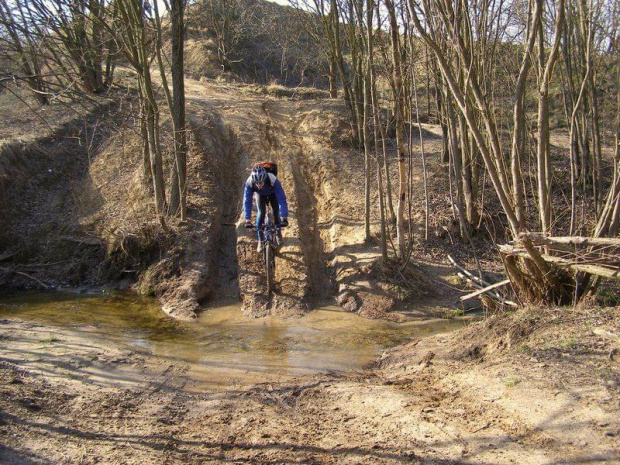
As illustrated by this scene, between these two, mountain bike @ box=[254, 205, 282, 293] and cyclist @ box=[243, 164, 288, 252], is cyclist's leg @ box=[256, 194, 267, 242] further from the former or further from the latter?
mountain bike @ box=[254, 205, 282, 293]

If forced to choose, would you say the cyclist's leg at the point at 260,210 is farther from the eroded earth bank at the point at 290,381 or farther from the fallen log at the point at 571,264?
the fallen log at the point at 571,264

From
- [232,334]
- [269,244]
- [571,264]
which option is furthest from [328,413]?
[269,244]

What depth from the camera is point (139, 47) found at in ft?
38.9

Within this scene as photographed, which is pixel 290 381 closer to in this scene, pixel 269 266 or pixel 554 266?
pixel 554 266

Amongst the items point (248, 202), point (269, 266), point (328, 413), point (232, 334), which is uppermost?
point (248, 202)

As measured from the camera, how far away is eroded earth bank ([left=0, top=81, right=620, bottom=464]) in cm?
→ 432

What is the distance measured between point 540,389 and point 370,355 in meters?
3.44

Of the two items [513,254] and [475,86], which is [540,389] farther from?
[475,86]

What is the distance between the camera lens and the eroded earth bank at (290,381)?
14.2 feet

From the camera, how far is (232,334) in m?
8.87

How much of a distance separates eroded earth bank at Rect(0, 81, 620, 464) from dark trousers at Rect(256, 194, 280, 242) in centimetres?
118

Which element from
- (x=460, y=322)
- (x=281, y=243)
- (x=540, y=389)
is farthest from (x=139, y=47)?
(x=540, y=389)

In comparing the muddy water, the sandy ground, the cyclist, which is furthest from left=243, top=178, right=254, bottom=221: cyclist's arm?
the sandy ground

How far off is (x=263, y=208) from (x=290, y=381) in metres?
5.07
